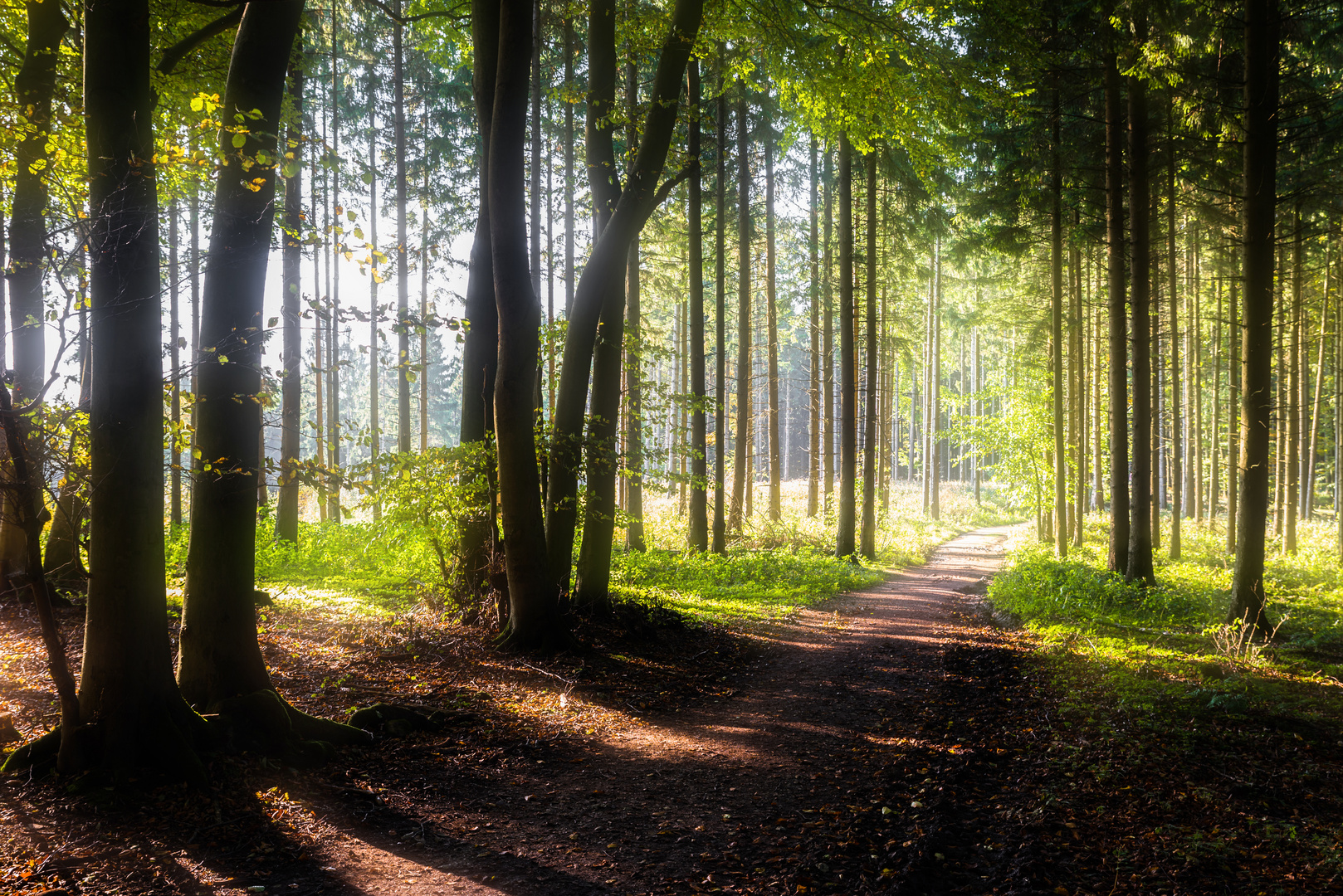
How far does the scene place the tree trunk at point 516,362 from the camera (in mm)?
6941

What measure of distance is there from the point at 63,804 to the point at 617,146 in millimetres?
13667

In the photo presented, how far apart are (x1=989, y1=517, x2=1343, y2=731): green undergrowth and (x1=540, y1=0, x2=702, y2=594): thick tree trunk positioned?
219 inches

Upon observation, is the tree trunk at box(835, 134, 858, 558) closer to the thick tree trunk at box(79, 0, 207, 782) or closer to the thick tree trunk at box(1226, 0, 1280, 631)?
the thick tree trunk at box(1226, 0, 1280, 631)

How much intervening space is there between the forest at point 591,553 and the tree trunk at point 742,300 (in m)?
0.13

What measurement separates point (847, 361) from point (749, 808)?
13.6 m

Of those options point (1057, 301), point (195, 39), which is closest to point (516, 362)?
point (195, 39)

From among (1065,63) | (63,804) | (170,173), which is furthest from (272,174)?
(1065,63)

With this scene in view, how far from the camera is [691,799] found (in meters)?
4.39

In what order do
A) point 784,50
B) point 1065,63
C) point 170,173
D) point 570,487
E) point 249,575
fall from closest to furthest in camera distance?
point 249,575 → point 170,173 → point 570,487 → point 784,50 → point 1065,63

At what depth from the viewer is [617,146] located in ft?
46.7

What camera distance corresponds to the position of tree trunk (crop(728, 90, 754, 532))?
16500 millimetres

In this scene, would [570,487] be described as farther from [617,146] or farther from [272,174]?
[617,146]

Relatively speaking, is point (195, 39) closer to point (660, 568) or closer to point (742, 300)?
point (660, 568)

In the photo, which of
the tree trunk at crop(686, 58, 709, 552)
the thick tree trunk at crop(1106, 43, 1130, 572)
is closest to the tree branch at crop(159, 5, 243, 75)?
the tree trunk at crop(686, 58, 709, 552)
